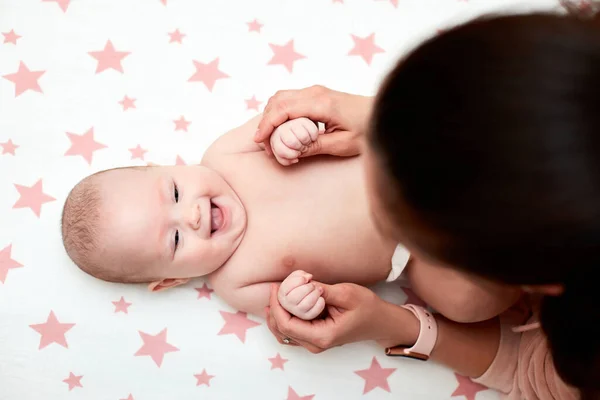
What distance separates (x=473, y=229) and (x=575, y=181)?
99mm

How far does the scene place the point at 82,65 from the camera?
129cm

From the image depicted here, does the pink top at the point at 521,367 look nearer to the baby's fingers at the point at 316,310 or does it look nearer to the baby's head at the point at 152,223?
the baby's fingers at the point at 316,310

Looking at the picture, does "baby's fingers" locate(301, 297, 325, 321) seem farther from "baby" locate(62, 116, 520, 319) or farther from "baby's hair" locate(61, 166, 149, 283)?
"baby's hair" locate(61, 166, 149, 283)

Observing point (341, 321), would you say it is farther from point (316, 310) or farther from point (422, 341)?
point (422, 341)

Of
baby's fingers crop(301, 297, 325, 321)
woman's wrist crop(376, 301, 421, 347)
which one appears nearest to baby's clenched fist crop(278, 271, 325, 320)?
baby's fingers crop(301, 297, 325, 321)

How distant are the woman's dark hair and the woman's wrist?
0.52 m

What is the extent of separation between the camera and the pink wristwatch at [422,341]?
3.61 feet

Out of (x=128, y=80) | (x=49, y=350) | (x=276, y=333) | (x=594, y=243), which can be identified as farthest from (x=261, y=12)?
(x=594, y=243)

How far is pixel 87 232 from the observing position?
1.04m

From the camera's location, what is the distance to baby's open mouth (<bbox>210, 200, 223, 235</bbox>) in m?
1.12

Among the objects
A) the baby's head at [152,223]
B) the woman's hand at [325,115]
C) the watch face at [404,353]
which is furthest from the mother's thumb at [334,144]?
the watch face at [404,353]

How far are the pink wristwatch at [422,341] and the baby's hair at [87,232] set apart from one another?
0.56 m

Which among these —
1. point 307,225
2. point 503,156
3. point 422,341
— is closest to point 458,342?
point 422,341

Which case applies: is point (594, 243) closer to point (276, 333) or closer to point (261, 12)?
point (276, 333)
